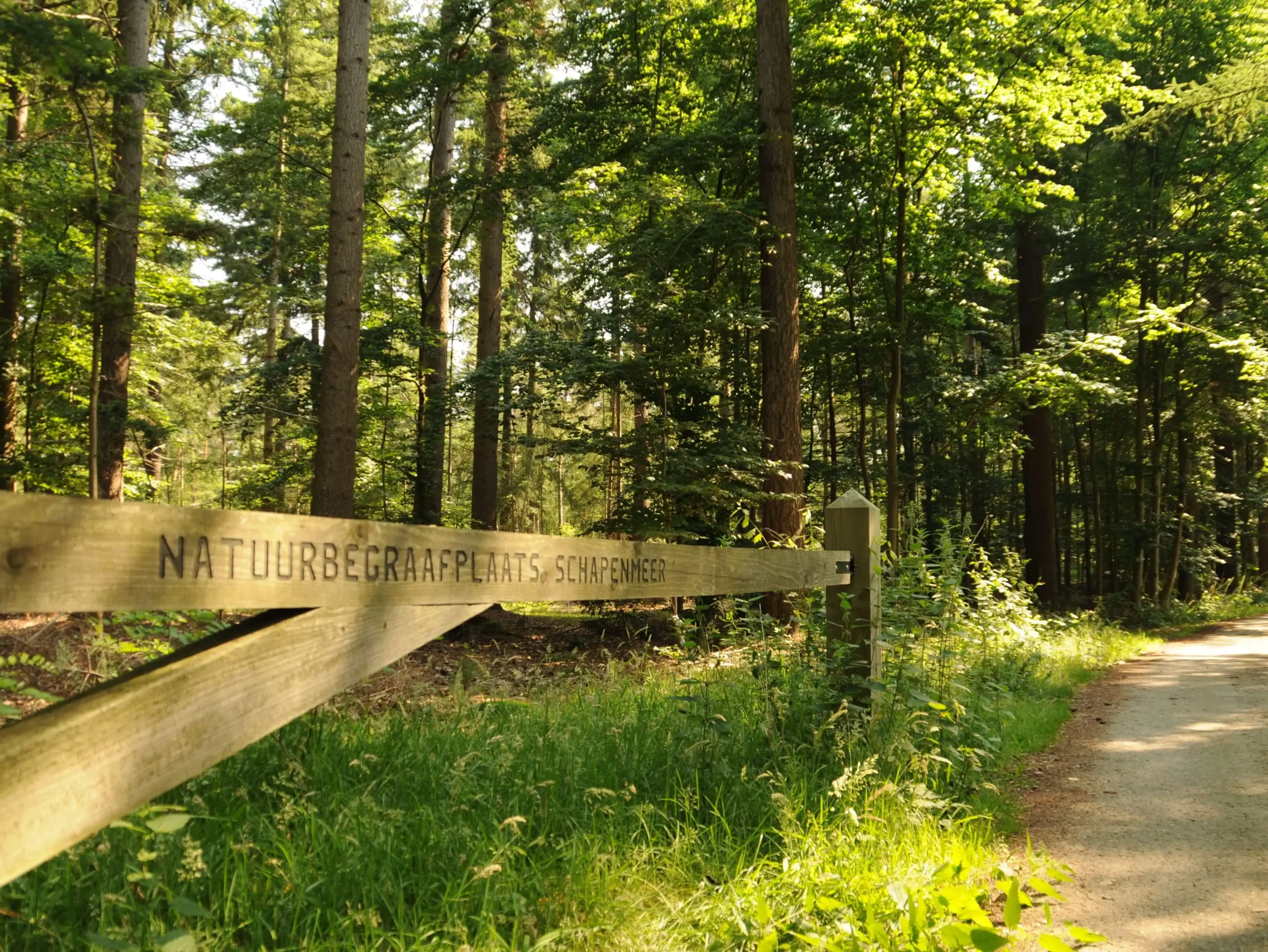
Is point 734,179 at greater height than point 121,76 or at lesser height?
greater

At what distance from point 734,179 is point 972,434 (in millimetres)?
6556

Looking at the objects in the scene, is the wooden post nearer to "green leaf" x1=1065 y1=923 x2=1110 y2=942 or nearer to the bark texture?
"green leaf" x1=1065 y1=923 x2=1110 y2=942

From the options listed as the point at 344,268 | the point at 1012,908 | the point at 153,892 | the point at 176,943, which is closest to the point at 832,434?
the point at 344,268

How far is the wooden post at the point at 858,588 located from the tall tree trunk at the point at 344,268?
321 inches

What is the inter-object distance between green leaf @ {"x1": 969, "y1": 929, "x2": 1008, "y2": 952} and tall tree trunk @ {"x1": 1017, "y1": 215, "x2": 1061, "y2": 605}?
17.6m

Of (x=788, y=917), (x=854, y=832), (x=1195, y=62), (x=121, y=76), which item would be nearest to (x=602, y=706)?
(x=854, y=832)

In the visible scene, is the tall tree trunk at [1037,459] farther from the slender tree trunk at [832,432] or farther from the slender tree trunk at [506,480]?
the slender tree trunk at [506,480]

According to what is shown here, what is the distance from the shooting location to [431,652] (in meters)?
12.0

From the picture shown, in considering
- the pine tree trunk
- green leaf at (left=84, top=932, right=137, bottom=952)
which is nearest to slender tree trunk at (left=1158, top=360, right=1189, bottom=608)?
the pine tree trunk

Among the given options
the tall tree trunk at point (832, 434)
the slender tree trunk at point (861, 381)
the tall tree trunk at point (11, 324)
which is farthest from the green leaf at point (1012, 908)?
the tall tree trunk at point (832, 434)

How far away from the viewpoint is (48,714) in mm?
1448

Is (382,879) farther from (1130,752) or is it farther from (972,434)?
(972,434)

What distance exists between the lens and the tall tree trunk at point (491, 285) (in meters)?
15.3

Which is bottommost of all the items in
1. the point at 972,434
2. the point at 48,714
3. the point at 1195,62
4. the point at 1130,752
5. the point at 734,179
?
the point at 1130,752
